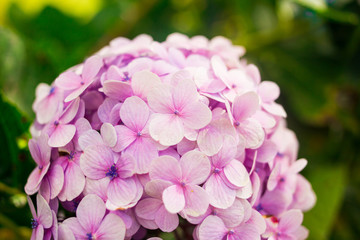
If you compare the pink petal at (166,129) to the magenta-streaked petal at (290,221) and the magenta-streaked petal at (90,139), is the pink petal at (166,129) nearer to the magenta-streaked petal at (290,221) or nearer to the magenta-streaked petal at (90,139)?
the magenta-streaked petal at (90,139)

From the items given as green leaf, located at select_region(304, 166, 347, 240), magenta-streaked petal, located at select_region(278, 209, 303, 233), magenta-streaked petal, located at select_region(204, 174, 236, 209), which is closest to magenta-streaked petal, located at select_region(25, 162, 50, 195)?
magenta-streaked petal, located at select_region(204, 174, 236, 209)

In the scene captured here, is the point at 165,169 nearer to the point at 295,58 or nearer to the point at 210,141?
the point at 210,141

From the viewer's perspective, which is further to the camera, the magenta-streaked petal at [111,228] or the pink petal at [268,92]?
the pink petal at [268,92]

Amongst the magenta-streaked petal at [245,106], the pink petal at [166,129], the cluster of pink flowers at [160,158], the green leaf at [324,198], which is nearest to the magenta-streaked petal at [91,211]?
the cluster of pink flowers at [160,158]

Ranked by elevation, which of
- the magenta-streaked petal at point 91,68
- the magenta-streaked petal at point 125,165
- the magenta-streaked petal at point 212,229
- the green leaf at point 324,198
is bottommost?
the green leaf at point 324,198

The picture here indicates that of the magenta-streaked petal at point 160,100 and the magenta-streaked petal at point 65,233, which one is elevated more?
the magenta-streaked petal at point 160,100

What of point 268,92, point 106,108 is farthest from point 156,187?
point 268,92
